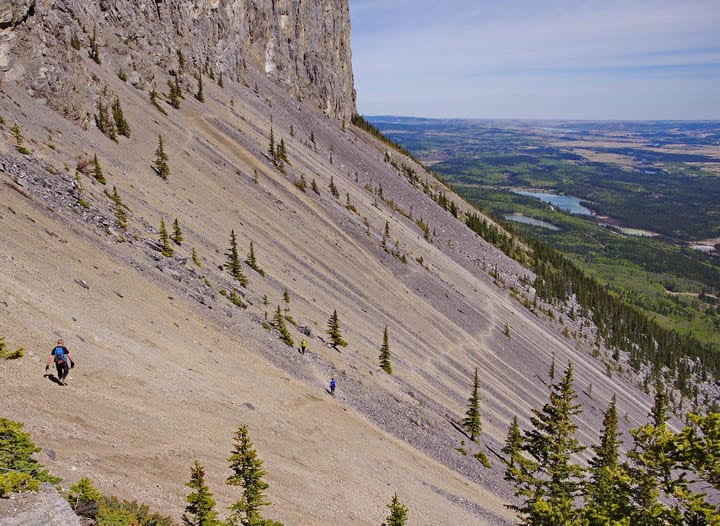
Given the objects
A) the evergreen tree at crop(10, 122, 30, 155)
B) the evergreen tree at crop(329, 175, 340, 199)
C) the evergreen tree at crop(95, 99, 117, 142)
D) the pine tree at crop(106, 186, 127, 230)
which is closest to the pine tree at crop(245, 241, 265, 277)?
the pine tree at crop(106, 186, 127, 230)

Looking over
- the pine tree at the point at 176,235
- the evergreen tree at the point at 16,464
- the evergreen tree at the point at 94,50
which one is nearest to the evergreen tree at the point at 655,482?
the evergreen tree at the point at 16,464

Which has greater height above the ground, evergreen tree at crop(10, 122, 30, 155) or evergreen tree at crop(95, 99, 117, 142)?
evergreen tree at crop(95, 99, 117, 142)

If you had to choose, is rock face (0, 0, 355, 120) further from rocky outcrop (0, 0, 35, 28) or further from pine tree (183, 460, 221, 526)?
pine tree (183, 460, 221, 526)

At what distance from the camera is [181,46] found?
77.8m

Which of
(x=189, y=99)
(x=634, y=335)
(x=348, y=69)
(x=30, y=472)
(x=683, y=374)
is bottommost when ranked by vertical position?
(x=683, y=374)

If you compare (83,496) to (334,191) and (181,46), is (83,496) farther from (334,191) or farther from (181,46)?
(181,46)

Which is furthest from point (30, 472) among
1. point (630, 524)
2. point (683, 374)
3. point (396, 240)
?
point (683, 374)

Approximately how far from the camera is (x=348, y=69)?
148 metres

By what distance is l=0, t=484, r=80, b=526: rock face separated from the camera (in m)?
8.88

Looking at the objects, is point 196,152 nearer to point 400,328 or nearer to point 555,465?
point 400,328

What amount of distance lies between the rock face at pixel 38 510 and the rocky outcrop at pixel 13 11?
41243 millimetres

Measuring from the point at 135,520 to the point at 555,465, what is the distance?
18021 millimetres

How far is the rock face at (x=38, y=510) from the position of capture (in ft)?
29.1

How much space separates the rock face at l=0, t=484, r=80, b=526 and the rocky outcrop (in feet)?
135
